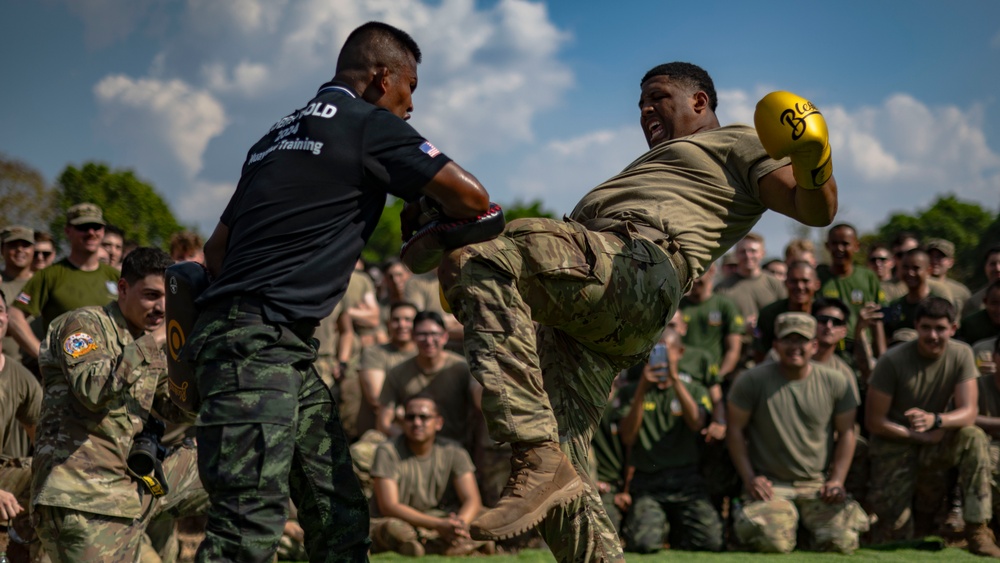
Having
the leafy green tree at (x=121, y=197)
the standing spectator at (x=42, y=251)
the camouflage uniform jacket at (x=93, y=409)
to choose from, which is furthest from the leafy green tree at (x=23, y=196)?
the camouflage uniform jacket at (x=93, y=409)

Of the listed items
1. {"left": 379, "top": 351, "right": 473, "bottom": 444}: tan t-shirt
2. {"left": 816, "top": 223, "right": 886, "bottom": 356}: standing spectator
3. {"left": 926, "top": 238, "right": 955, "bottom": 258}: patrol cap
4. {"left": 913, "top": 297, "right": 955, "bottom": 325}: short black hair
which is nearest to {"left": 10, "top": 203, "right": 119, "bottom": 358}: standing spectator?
{"left": 379, "top": 351, "right": 473, "bottom": 444}: tan t-shirt

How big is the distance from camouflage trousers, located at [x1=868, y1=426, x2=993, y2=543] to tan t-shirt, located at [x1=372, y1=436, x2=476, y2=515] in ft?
11.6

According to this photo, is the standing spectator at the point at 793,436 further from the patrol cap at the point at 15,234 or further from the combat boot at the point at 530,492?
the patrol cap at the point at 15,234

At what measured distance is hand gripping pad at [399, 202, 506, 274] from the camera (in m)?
3.77

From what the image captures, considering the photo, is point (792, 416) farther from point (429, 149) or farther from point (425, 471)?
point (429, 149)

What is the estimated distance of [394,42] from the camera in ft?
13.5

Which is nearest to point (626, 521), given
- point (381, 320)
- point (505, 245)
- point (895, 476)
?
point (895, 476)

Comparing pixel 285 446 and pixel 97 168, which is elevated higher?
pixel 97 168

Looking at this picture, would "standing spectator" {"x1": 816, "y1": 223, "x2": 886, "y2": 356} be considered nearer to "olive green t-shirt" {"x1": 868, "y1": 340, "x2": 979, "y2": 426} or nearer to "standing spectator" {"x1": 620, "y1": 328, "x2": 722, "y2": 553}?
"olive green t-shirt" {"x1": 868, "y1": 340, "x2": 979, "y2": 426}

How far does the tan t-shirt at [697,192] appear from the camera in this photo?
173 inches

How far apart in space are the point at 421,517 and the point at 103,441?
3.11 meters

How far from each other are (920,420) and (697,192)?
16.2 feet

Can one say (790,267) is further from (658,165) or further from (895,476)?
(658,165)

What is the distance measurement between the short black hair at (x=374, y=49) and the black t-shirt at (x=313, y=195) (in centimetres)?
31
